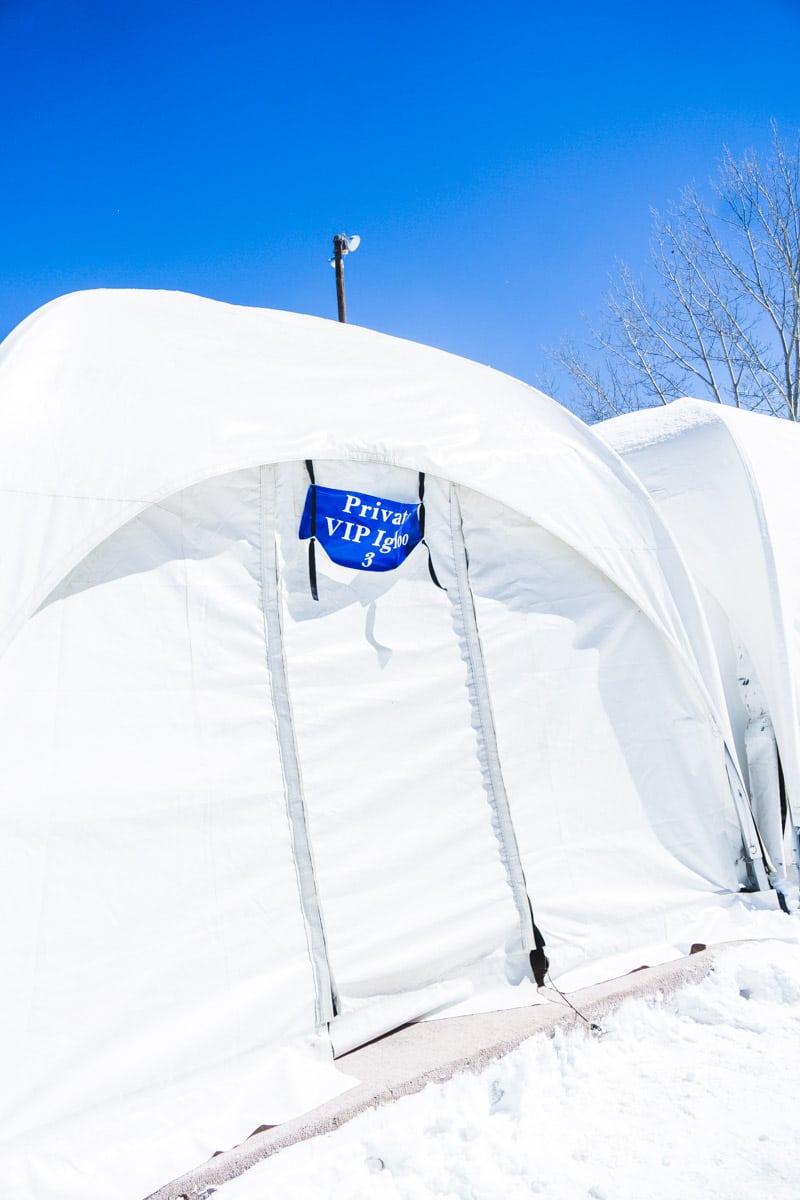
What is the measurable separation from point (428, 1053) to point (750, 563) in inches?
114

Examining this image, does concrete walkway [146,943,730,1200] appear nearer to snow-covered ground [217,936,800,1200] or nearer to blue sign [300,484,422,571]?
snow-covered ground [217,936,800,1200]

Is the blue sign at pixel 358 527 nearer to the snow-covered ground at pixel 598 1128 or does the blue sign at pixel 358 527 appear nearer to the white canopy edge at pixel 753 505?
the snow-covered ground at pixel 598 1128

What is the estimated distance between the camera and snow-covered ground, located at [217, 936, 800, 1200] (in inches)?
81.3

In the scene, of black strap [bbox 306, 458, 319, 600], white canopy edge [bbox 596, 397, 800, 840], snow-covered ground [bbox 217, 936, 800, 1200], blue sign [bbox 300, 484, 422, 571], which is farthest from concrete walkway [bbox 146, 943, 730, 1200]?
blue sign [bbox 300, 484, 422, 571]

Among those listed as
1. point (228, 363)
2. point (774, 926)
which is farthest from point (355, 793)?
point (774, 926)

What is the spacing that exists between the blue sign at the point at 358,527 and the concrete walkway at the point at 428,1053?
1653 mm

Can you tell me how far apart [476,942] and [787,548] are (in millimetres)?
2693

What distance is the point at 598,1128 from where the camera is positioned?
2.29 metres

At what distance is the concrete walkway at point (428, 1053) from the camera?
2143 mm

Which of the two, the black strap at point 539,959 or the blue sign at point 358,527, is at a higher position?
the blue sign at point 358,527

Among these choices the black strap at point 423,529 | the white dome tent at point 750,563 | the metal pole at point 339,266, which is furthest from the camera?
the metal pole at point 339,266

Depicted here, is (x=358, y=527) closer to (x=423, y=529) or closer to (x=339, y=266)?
(x=423, y=529)

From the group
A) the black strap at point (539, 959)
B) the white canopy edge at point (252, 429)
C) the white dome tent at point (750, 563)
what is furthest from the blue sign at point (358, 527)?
the white dome tent at point (750, 563)

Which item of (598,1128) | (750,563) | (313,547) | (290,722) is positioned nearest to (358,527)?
(313,547)
